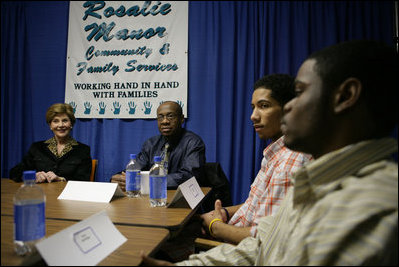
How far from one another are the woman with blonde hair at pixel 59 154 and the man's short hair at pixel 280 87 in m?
1.43

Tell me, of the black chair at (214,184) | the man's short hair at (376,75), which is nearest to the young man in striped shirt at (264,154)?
the man's short hair at (376,75)

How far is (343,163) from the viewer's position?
588mm

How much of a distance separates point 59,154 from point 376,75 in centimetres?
193

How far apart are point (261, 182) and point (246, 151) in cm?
160

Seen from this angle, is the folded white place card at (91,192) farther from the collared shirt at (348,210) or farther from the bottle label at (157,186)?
the collared shirt at (348,210)

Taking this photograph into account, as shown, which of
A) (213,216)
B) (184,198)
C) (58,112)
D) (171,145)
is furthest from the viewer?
(171,145)

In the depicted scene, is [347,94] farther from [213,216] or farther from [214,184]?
[214,184]

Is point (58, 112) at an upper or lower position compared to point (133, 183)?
upper

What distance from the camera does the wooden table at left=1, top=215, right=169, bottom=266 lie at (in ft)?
2.03

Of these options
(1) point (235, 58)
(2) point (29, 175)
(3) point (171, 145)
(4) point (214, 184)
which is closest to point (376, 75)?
(2) point (29, 175)

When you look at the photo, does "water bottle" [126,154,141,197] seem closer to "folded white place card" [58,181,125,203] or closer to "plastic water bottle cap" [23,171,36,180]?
"folded white place card" [58,181,125,203]

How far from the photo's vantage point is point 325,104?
65 cm

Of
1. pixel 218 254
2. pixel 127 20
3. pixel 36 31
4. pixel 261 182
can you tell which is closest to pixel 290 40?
pixel 127 20

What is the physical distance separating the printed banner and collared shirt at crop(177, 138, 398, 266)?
7.74ft
